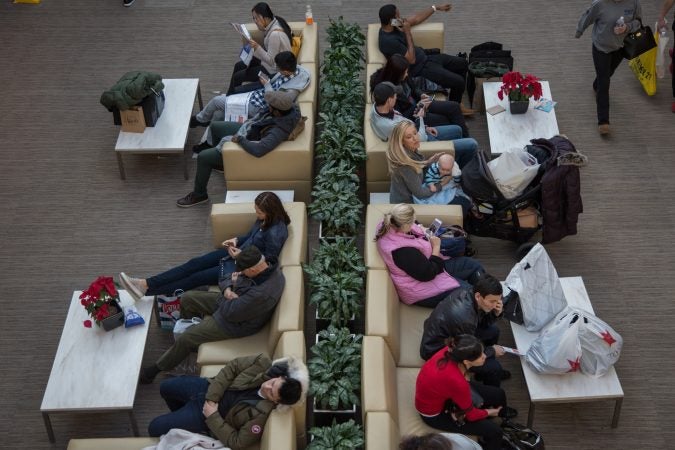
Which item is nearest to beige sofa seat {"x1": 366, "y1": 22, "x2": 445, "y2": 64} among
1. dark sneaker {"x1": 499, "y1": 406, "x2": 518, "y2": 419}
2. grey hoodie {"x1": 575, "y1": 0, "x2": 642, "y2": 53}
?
grey hoodie {"x1": 575, "y1": 0, "x2": 642, "y2": 53}

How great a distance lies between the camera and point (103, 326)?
6.08 metres

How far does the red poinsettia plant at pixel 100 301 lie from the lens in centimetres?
602

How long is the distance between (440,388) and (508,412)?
42.2 inches

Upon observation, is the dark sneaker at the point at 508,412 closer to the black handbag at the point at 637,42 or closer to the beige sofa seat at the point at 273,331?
the beige sofa seat at the point at 273,331

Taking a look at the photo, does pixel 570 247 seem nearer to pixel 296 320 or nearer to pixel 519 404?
pixel 519 404

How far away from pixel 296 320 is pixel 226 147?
6.77 feet

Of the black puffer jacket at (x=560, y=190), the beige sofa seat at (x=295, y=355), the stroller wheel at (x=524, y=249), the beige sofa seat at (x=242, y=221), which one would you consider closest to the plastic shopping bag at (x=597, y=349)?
the black puffer jacket at (x=560, y=190)

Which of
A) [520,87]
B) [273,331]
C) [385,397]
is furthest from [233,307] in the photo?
[520,87]

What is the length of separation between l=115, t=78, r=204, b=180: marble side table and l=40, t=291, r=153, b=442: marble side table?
2.07 metres

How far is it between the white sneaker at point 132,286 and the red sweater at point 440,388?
7.52ft

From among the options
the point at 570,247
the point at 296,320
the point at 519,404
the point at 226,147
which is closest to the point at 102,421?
the point at 296,320

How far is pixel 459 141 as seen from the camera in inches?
295

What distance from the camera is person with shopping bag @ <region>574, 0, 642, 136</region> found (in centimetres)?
812

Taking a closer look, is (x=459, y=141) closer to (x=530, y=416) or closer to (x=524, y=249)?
(x=524, y=249)
